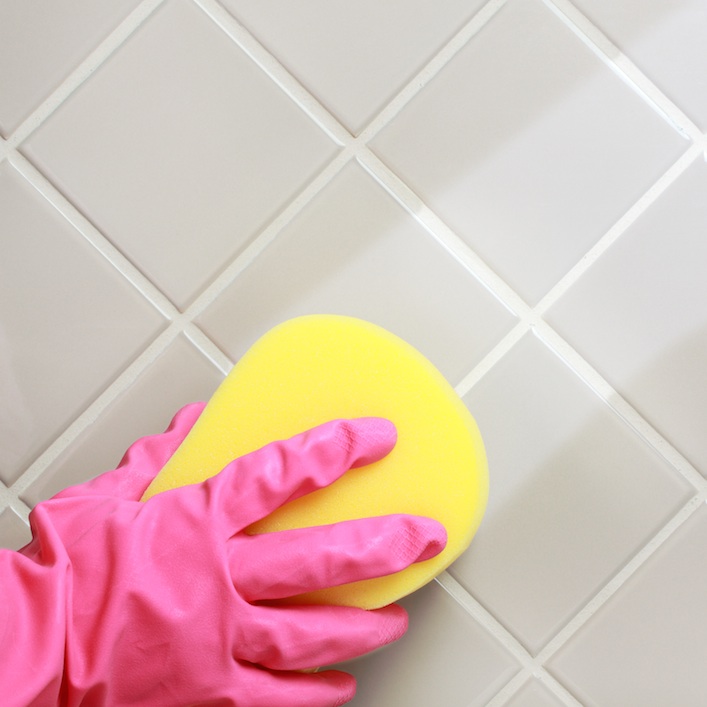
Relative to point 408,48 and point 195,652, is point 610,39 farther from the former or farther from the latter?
point 195,652

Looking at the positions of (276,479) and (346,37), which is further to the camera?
(346,37)

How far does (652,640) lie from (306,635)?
30cm

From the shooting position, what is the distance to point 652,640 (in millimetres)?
678

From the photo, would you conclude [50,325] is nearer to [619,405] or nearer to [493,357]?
[493,357]

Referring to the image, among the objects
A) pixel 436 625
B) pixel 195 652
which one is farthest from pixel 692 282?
pixel 195 652

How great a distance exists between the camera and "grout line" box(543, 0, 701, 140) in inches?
27.7

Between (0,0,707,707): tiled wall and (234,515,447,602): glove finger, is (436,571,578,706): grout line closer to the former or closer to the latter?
(0,0,707,707): tiled wall

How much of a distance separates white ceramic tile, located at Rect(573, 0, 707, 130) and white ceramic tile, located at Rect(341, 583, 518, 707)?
473 mm

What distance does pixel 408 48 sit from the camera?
724 mm

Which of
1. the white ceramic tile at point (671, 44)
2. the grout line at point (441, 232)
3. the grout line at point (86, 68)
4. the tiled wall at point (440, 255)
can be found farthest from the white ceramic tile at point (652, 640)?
the grout line at point (86, 68)

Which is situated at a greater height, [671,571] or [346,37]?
[346,37]

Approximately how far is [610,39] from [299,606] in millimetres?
541

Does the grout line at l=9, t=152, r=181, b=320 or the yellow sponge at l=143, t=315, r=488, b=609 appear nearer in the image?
the yellow sponge at l=143, t=315, r=488, b=609

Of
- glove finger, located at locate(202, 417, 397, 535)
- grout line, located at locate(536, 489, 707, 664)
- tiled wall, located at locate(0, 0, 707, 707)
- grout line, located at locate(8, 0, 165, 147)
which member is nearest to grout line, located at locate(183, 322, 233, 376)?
tiled wall, located at locate(0, 0, 707, 707)
